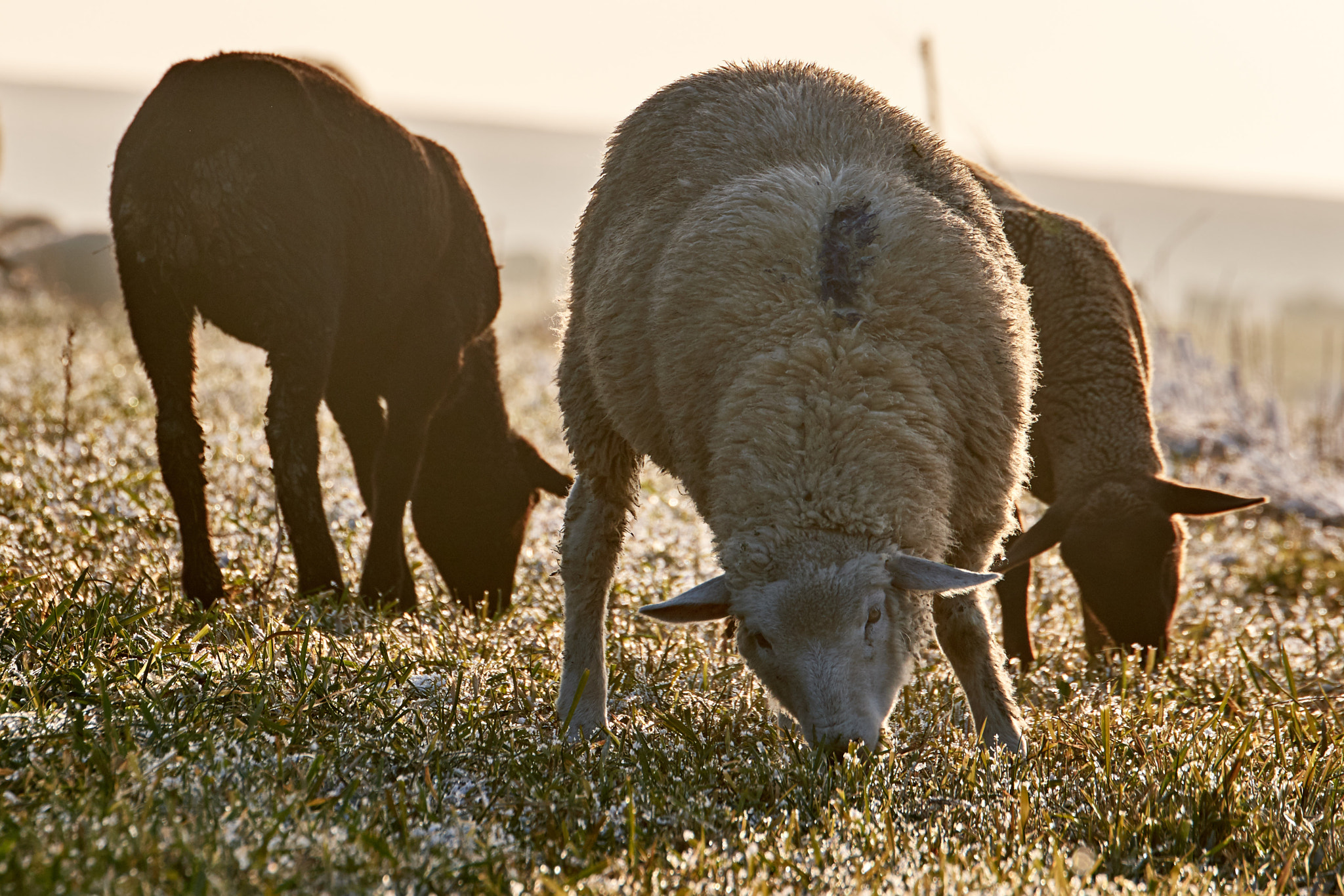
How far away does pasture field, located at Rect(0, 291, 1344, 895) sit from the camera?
2.46m

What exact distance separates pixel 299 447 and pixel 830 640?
210 cm

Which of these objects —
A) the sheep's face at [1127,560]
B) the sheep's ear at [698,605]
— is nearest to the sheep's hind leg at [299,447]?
the sheep's ear at [698,605]

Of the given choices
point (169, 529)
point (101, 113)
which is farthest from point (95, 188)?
point (169, 529)

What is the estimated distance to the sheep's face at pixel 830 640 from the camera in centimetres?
307

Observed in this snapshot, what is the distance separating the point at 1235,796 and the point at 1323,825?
0.70 feet

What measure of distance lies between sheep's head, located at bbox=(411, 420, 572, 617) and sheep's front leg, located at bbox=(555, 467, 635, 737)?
1.14 metres

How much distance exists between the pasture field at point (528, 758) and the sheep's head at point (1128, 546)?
19cm

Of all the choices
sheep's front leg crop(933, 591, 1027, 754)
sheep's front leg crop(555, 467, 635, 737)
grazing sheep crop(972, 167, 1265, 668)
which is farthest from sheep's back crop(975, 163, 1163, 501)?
sheep's front leg crop(555, 467, 635, 737)

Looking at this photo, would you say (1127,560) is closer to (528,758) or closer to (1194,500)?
(1194,500)

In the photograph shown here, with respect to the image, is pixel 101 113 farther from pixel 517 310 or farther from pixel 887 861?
pixel 887 861

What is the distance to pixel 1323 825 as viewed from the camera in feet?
10.0

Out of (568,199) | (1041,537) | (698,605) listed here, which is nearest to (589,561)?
(698,605)

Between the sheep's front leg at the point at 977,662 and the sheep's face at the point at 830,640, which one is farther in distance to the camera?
the sheep's front leg at the point at 977,662

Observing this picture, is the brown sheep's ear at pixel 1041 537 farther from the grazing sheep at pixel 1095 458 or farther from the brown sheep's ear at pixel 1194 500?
the brown sheep's ear at pixel 1194 500
